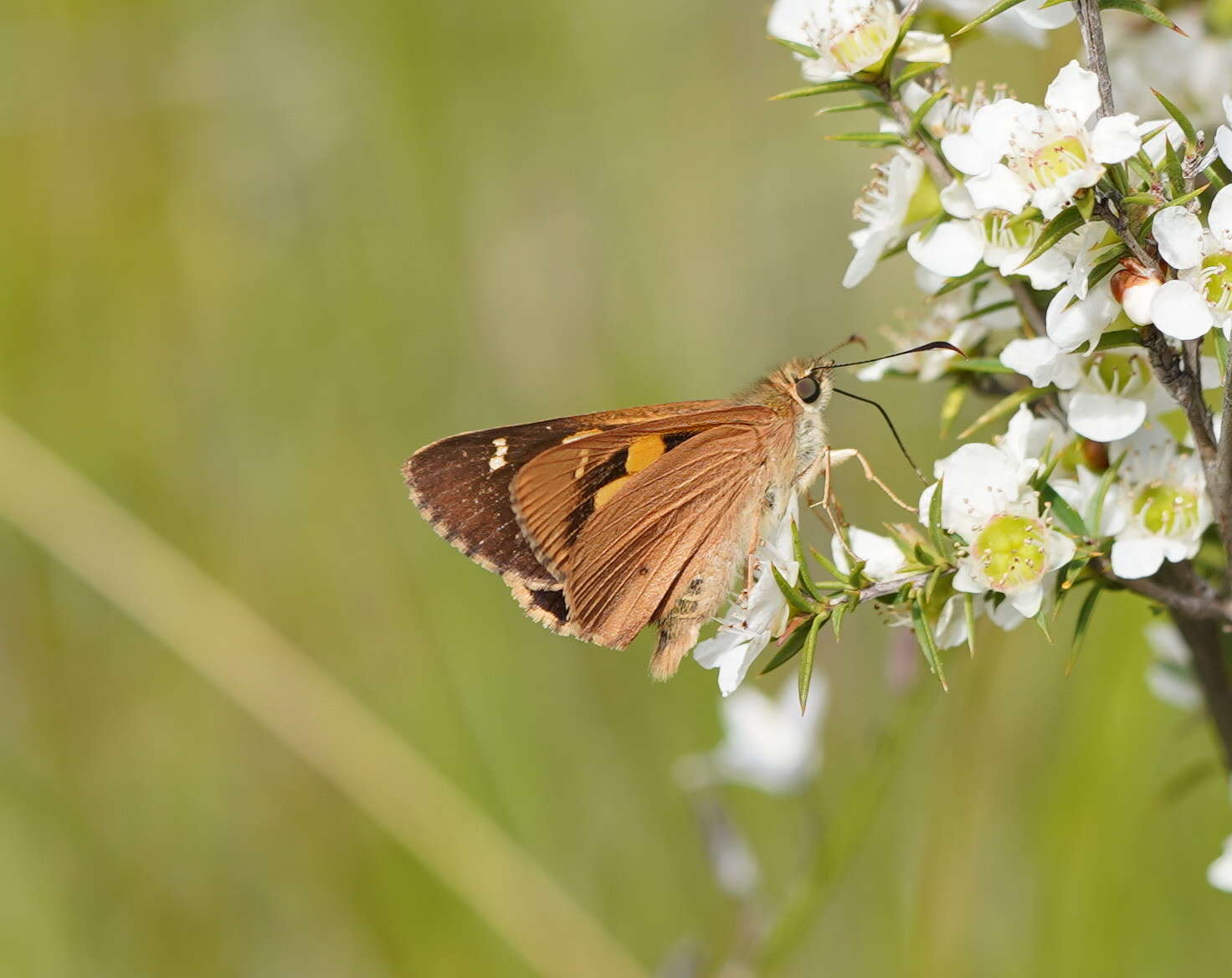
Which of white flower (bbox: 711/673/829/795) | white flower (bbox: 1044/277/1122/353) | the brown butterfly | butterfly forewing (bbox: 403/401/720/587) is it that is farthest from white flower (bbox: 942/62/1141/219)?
white flower (bbox: 711/673/829/795)

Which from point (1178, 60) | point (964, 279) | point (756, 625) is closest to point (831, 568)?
point (756, 625)

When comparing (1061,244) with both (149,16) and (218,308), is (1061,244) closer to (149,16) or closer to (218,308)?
(218,308)

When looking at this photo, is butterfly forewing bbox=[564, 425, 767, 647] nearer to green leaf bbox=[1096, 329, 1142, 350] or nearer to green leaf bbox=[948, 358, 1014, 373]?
green leaf bbox=[948, 358, 1014, 373]

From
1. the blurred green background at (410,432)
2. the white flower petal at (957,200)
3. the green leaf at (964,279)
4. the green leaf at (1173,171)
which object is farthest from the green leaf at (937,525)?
the blurred green background at (410,432)

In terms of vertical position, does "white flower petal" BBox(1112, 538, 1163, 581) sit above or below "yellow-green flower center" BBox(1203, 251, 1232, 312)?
below

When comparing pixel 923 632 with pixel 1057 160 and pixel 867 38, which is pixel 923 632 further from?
pixel 867 38

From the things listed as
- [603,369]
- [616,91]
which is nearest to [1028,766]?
[603,369]

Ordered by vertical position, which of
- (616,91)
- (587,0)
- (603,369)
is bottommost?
(603,369)
